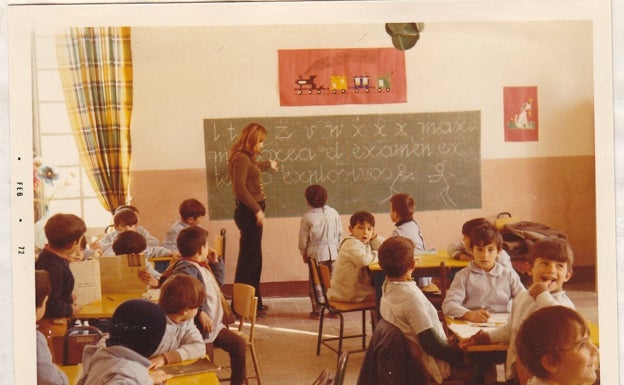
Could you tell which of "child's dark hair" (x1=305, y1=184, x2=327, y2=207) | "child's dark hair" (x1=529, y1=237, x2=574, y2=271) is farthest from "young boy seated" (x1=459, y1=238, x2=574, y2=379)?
"child's dark hair" (x1=305, y1=184, x2=327, y2=207)

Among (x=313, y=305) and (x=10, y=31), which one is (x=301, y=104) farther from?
(x=10, y=31)

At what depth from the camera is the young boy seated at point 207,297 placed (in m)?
2.18

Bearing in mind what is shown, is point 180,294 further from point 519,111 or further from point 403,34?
point 519,111

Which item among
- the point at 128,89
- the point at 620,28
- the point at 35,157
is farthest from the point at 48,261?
the point at 620,28

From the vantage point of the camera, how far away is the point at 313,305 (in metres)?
2.25

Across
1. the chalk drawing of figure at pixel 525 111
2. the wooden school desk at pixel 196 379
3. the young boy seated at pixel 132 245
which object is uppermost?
the chalk drawing of figure at pixel 525 111

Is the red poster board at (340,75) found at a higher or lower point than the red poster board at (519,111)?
higher

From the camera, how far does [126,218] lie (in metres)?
2.17

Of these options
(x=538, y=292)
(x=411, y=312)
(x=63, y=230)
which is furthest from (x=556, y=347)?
(x=63, y=230)

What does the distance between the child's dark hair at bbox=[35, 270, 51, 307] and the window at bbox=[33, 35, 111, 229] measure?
17 cm

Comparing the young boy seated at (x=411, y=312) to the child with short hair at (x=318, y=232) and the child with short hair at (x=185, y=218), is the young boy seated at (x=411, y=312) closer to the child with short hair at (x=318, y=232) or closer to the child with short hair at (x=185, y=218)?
the child with short hair at (x=318, y=232)

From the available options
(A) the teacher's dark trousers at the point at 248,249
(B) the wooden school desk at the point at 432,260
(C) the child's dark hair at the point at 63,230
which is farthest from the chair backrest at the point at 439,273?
(C) the child's dark hair at the point at 63,230

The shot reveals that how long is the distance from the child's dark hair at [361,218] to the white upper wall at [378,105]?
0.31 m

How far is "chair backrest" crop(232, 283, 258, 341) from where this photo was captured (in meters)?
2.18
